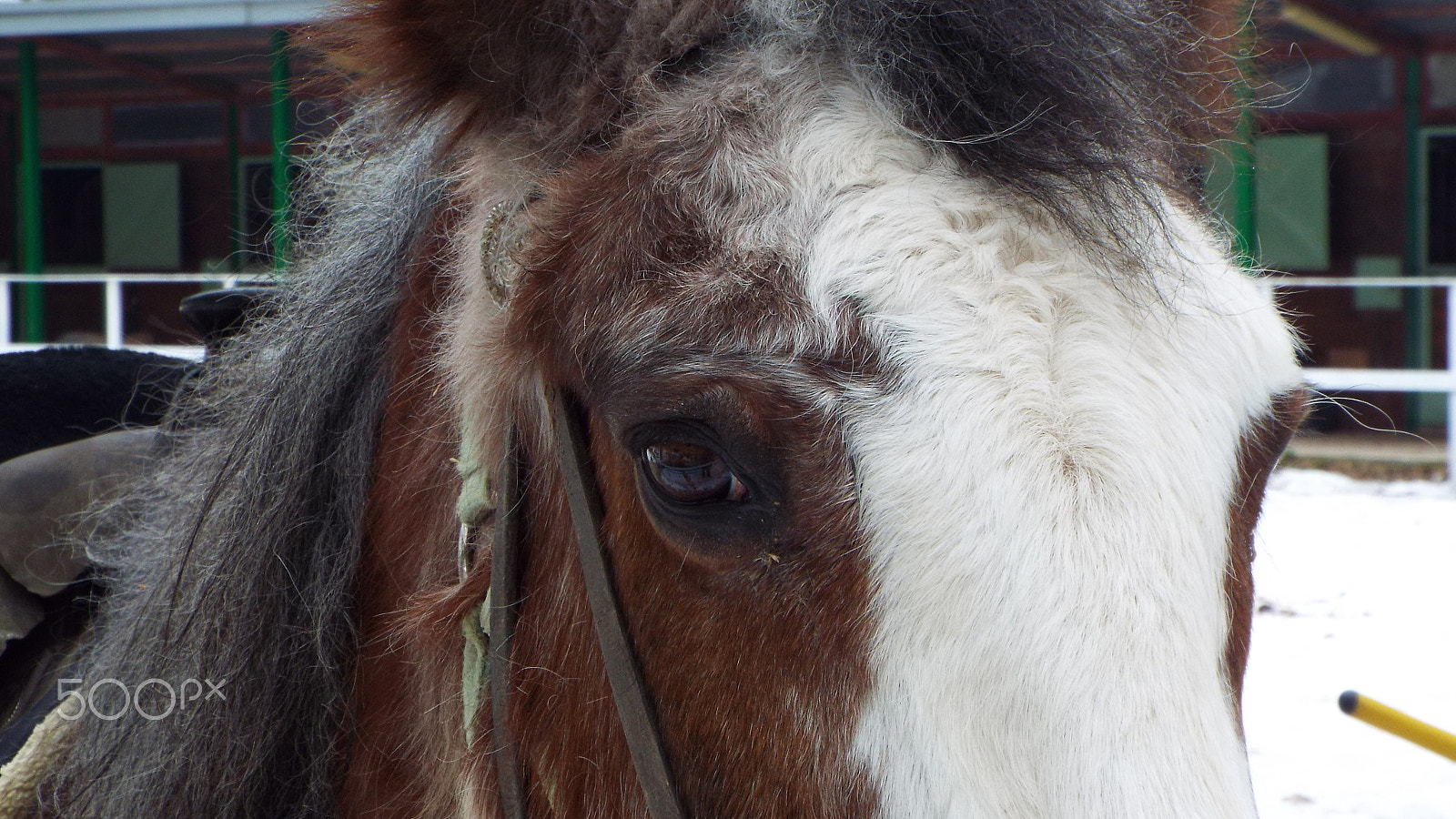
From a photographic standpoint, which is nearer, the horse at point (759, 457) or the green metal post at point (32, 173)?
the horse at point (759, 457)

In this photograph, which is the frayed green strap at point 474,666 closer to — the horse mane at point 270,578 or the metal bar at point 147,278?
the horse mane at point 270,578

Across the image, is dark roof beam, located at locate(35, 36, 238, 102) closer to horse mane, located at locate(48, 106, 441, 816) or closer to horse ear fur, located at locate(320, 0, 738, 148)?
horse mane, located at locate(48, 106, 441, 816)

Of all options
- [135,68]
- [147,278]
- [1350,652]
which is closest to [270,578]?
[1350,652]

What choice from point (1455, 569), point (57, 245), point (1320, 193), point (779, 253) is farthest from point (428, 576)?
point (57, 245)

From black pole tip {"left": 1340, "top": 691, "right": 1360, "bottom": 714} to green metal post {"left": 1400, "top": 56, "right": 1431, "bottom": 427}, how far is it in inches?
384

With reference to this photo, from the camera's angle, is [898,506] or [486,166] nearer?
[898,506]

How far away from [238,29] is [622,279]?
998 centimetres

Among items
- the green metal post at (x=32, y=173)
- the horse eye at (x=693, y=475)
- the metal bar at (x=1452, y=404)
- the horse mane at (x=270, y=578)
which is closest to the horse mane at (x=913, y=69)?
the horse mane at (x=270, y=578)

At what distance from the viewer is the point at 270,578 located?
1478mm

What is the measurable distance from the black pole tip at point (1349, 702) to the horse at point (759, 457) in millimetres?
1215

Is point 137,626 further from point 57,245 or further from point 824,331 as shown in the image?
point 57,245

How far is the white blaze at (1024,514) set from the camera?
3.09 ft

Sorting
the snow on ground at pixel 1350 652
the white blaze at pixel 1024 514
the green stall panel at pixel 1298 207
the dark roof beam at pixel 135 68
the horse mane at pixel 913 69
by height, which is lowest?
the snow on ground at pixel 1350 652

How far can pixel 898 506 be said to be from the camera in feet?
3.32
